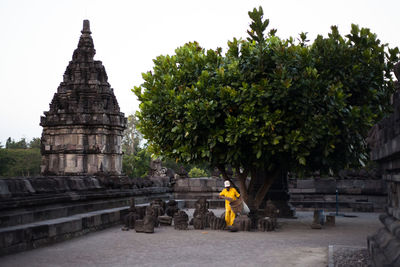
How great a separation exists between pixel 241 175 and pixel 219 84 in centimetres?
307

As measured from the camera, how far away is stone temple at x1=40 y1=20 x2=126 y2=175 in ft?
76.1

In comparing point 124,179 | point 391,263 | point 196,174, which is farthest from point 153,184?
point 196,174

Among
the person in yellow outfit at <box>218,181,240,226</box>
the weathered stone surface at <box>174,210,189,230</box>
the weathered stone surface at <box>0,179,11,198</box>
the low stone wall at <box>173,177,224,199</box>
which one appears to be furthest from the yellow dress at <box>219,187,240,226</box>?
the low stone wall at <box>173,177,224,199</box>

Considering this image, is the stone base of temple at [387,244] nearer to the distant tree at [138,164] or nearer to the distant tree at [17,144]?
the distant tree at [138,164]

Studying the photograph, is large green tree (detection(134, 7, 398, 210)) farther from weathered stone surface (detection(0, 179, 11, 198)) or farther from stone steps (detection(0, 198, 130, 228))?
weathered stone surface (detection(0, 179, 11, 198))

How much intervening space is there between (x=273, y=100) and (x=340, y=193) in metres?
10.5

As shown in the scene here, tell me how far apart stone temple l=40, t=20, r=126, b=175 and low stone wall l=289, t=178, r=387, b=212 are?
34.2ft

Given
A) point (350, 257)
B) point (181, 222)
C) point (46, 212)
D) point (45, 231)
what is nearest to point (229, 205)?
point (181, 222)

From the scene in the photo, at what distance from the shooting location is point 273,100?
10086mm

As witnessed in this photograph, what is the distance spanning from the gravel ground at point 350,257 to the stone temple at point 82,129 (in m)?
17.3

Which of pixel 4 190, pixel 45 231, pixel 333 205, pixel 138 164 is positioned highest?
pixel 138 164

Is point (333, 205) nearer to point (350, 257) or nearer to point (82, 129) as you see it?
point (350, 257)

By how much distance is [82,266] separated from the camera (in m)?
6.45

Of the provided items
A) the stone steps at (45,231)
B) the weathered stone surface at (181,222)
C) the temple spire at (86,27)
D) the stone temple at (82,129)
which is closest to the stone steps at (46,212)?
the stone steps at (45,231)
